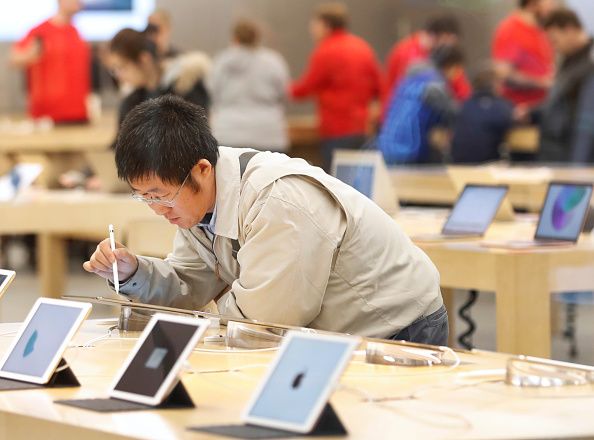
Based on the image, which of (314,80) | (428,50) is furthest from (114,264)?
(428,50)

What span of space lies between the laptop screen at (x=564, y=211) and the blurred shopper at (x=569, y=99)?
3122mm

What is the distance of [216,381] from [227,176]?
553mm

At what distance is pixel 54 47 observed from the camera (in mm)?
9516

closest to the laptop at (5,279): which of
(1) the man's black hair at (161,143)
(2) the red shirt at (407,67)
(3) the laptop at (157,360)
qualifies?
(1) the man's black hair at (161,143)

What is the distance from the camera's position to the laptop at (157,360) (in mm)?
2174

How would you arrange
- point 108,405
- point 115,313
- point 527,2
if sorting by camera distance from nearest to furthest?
point 108,405 < point 115,313 < point 527,2

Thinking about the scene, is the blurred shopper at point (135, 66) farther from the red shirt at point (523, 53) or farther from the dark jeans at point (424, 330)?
the red shirt at point (523, 53)

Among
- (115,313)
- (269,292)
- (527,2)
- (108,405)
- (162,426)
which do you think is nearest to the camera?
(162,426)

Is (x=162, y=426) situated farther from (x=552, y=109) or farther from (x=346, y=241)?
(x=552, y=109)

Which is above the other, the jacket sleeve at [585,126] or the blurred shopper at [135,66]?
the blurred shopper at [135,66]

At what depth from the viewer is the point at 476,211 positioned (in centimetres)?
455

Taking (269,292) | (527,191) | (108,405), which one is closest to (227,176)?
(269,292)

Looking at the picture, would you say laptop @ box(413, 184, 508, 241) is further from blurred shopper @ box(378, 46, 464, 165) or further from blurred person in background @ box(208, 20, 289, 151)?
blurred shopper @ box(378, 46, 464, 165)

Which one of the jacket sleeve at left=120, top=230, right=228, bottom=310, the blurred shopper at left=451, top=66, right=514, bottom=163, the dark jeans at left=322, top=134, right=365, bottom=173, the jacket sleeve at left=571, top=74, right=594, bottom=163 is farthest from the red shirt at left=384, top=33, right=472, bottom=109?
the jacket sleeve at left=120, top=230, right=228, bottom=310
